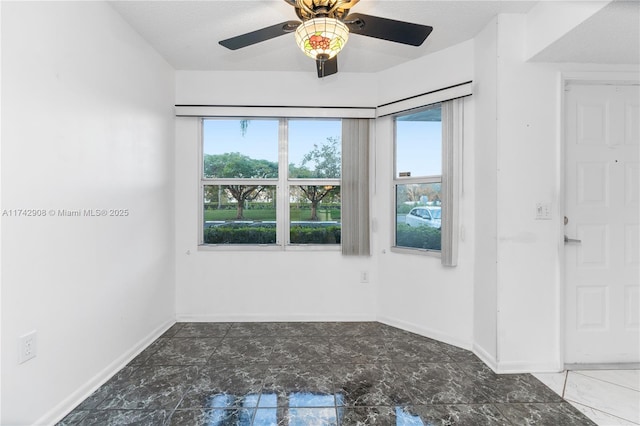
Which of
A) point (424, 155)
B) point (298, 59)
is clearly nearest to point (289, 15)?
point (298, 59)

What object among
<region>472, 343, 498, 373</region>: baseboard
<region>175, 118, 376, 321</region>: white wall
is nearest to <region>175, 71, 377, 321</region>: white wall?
<region>175, 118, 376, 321</region>: white wall

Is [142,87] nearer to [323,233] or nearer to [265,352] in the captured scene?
[323,233]

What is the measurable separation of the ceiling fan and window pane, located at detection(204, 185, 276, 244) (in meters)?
1.72

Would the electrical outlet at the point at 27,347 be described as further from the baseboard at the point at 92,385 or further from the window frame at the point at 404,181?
the window frame at the point at 404,181

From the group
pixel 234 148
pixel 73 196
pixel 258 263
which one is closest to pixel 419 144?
pixel 234 148

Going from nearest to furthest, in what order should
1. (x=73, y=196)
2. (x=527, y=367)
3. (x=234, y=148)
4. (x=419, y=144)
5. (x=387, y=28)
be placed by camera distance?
1. (x=387, y=28)
2. (x=73, y=196)
3. (x=527, y=367)
4. (x=419, y=144)
5. (x=234, y=148)

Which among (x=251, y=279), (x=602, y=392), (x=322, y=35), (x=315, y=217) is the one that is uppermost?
(x=322, y=35)

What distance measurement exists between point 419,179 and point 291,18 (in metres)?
1.79

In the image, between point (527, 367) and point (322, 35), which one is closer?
point (322, 35)

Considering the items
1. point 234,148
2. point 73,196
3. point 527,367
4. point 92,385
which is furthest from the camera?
point 234,148

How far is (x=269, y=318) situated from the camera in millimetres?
3119

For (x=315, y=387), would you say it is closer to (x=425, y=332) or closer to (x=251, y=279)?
(x=425, y=332)

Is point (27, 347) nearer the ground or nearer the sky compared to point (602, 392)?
nearer the sky

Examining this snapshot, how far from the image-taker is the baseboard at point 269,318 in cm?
310
